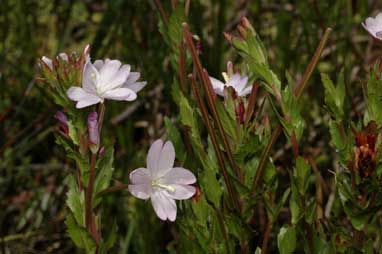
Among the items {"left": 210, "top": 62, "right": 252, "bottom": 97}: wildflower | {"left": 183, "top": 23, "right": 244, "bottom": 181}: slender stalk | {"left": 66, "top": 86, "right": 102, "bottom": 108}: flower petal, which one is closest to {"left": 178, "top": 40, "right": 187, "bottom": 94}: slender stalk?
{"left": 210, "top": 62, "right": 252, "bottom": 97}: wildflower

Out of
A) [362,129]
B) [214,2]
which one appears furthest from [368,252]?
[214,2]

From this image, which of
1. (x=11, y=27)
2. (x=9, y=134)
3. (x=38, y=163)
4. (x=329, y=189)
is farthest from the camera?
(x=11, y=27)

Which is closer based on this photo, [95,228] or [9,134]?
[95,228]

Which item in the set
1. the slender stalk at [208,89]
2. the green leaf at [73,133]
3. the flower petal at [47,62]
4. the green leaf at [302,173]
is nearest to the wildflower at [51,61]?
the flower petal at [47,62]

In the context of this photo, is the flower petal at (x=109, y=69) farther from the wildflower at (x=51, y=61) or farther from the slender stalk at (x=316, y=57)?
the slender stalk at (x=316, y=57)

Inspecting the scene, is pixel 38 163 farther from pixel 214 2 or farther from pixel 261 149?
pixel 261 149

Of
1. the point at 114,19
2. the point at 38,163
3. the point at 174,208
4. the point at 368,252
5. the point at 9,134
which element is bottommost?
the point at 38,163
